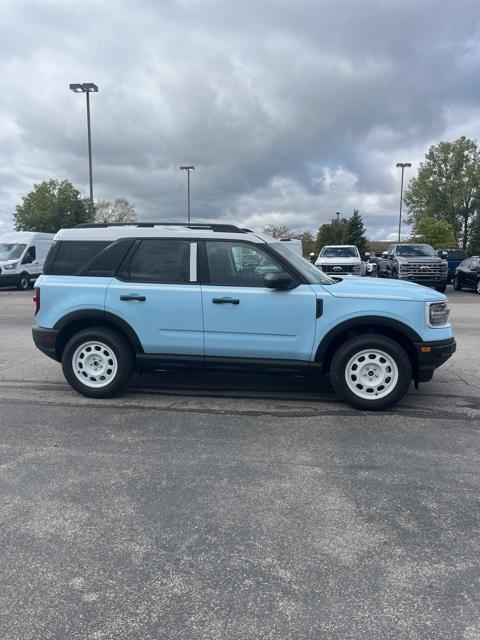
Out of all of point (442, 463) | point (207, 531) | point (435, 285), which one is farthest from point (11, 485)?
point (435, 285)

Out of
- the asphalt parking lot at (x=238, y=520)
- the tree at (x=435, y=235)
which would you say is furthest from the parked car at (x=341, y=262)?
the tree at (x=435, y=235)

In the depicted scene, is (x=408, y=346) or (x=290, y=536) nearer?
(x=290, y=536)

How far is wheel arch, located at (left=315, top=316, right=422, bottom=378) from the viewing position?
5.13 metres

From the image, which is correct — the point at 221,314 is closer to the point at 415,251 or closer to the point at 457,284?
the point at 415,251

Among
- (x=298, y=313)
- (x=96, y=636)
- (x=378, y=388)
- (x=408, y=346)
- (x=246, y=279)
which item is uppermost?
(x=246, y=279)

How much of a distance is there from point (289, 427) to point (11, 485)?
2.42 metres

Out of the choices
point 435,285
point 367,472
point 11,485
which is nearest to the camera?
point 11,485

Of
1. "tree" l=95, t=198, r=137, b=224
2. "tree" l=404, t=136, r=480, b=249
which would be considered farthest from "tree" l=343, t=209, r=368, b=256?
"tree" l=95, t=198, r=137, b=224

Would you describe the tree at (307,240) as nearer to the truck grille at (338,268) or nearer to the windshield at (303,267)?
the truck grille at (338,268)

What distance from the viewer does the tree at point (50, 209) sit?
179 feet

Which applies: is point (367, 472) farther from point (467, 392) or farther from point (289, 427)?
point (467, 392)

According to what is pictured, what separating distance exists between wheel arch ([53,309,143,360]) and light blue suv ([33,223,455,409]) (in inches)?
0.5

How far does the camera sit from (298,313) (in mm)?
5203

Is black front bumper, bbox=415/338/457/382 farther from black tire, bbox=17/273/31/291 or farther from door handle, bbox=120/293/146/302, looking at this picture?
black tire, bbox=17/273/31/291
